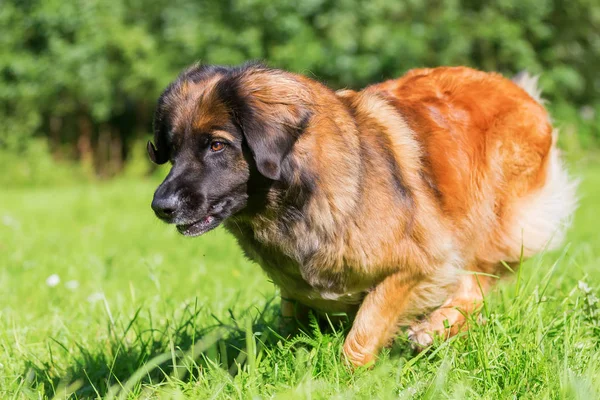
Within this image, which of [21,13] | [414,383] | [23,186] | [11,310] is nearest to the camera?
[414,383]

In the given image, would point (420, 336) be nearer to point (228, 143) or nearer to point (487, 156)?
point (487, 156)

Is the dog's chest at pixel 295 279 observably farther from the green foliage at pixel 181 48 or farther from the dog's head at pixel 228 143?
the green foliage at pixel 181 48

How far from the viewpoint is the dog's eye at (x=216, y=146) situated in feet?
9.65

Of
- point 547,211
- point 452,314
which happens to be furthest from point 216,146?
point 547,211

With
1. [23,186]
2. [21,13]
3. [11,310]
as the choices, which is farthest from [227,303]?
[21,13]

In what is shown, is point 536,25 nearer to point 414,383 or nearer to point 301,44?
point 301,44

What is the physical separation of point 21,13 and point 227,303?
1730cm

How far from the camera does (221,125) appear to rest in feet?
9.59

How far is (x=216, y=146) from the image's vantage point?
9.68 ft

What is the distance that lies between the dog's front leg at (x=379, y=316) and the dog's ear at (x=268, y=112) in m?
0.75

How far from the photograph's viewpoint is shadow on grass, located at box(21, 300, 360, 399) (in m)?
2.92

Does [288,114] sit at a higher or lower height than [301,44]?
higher

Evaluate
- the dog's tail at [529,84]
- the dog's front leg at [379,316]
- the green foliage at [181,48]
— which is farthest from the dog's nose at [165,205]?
the green foliage at [181,48]

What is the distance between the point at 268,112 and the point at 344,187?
47 cm
